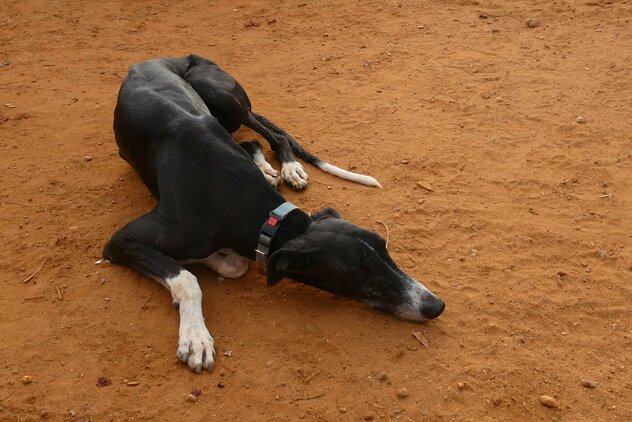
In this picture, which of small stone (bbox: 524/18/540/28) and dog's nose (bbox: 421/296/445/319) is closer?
dog's nose (bbox: 421/296/445/319)

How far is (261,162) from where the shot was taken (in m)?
5.96

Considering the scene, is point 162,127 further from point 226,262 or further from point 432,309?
point 432,309

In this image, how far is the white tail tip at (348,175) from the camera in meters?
5.64

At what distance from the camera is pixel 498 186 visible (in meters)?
5.62

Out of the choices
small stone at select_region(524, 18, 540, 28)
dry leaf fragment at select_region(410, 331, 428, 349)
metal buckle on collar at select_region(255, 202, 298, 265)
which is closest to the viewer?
dry leaf fragment at select_region(410, 331, 428, 349)

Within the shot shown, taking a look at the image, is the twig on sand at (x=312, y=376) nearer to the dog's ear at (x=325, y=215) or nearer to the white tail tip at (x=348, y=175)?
the dog's ear at (x=325, y=215)

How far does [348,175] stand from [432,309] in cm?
179

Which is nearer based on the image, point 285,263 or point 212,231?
point 285,263

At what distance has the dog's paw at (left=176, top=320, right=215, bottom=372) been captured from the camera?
158 inches

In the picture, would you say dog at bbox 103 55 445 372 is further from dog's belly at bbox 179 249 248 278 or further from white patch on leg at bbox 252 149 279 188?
white patch on leg at bbox 252 149 279 188

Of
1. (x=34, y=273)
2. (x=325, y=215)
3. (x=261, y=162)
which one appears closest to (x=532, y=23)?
(x=261, y=162)

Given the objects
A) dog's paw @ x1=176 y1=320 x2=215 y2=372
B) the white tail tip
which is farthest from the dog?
the white tail tip

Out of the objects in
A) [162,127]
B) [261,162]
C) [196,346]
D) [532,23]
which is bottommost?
[196,346]

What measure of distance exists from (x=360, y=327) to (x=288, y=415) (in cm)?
78
